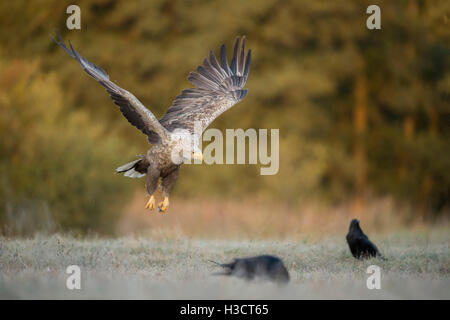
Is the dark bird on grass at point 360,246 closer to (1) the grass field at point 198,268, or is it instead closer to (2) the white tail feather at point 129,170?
(1) the grass field at point 198,268

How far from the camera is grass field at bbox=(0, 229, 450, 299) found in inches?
235

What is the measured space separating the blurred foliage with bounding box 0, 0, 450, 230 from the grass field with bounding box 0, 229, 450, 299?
11.9m

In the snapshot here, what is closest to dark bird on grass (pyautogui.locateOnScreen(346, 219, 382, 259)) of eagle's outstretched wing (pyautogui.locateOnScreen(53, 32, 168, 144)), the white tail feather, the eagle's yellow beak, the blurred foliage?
the eagle's yellow beak

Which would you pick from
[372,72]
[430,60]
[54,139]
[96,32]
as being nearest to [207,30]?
[96,32]

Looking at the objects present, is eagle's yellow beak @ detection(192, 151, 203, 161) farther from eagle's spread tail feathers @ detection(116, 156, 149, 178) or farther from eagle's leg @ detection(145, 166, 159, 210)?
eagle's spread tail feathers @ detection(116, 156, 149, 178)

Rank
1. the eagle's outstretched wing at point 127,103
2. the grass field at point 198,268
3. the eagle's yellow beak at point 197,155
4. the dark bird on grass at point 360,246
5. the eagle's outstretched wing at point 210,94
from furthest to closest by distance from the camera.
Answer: the eagle's outstretched wing at point 210,94 < the eagle's yellow beak at point 197,155 < the dark bird on grass at point 360,246 < the eagle's outstretched wing at point 127,103 < the grass field at point 198,268

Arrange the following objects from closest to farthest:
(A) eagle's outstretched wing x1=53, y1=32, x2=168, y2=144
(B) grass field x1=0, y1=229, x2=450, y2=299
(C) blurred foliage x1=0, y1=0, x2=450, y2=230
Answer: (B) grass field x1=0, y1=229, x2=450, y2=299 → (A) eagle's outstretched wing x1=53, y1=32, x2=168, y2=144 → (C) blurred foliage x1=0, y1=0, x2=450, y2=230

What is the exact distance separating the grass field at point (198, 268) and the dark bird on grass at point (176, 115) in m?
1.10

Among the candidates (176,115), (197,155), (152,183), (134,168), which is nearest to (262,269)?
(197,155)

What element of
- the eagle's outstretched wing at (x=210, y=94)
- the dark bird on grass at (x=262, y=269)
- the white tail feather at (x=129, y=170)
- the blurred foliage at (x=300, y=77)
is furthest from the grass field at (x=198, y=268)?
the blurred foliage at (x=300, y=77)

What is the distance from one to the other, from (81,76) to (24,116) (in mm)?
8651

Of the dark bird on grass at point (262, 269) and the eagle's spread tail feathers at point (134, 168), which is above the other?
the eagle's spread tail feathers at point (134, 168)

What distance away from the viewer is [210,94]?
33.9ft

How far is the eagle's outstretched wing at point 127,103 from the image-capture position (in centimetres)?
766
